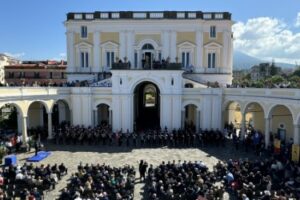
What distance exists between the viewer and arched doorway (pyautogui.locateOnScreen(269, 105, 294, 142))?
1069 inches

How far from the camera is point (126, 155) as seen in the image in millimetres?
25109

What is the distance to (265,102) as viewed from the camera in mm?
25422

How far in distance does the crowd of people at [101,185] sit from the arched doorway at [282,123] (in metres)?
15.5

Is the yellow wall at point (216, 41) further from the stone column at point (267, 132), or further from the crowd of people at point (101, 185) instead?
the crowd of people at point (101, 185)

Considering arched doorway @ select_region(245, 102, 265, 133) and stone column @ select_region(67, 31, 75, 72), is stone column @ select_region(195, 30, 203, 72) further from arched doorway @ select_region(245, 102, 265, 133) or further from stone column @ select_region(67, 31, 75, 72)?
stone column @ select_region(67, 31, 75, 72)

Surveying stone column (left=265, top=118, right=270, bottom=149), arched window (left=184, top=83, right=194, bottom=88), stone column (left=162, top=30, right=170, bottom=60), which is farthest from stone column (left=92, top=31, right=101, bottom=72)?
stone column (left=265, top=118, right=270, bottom=149)

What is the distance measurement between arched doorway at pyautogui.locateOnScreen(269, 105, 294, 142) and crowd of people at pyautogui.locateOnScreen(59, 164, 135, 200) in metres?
15.5

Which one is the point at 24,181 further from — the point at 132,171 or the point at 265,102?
the point at 265,102

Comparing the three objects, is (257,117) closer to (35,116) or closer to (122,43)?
(122,43)

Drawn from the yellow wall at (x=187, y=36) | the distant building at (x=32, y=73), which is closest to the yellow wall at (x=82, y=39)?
the yellow wall at (x=187, y=36)

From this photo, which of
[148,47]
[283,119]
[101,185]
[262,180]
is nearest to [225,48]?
[148,47]

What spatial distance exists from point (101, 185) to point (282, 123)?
18259 millimetres

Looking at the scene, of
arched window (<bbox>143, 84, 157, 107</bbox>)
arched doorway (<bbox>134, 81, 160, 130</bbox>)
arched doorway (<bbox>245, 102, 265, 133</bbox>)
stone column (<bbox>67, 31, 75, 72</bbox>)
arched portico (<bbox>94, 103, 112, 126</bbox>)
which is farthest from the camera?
arched window (<bbox>143, 84, 157, 107</bbox>)

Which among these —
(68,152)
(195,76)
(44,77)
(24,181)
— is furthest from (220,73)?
(44,77)
